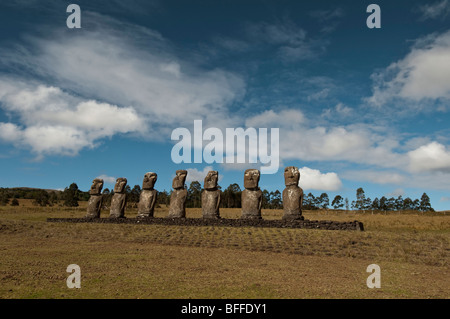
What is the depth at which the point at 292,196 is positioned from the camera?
70.2ft

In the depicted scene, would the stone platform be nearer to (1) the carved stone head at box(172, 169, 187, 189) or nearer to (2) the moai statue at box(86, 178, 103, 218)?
(2) the moai statue at box(86, 178, 103, 218)

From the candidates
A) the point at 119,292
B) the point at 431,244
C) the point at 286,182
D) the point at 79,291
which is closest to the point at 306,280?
the point at 119,292

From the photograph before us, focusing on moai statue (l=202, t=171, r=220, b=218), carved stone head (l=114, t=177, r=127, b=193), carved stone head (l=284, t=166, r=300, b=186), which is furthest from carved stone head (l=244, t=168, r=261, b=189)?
carved stone head (l=114, t=177, r=127, b=193)

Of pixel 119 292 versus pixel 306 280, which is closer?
pixel 119 292

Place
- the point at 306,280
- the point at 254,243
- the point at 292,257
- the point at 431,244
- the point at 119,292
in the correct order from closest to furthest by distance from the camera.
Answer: the point at 119,292 < the point at 306,280 < the point at 292,257 < the point at 431,244 < the point at 254,243

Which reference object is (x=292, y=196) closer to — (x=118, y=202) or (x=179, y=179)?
(x=179, y=179)

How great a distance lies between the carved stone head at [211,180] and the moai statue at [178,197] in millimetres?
2226

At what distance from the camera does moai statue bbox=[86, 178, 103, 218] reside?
2797 centimetres

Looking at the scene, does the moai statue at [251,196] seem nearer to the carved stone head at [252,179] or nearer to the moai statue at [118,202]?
the carved stone head at [252,179]

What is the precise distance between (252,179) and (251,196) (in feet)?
3.87

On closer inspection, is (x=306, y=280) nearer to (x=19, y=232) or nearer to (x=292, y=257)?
(x=292, y=257)

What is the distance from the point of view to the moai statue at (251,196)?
870 inches
